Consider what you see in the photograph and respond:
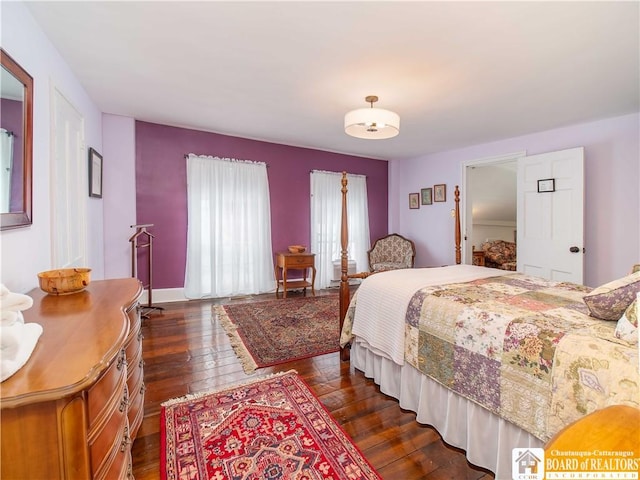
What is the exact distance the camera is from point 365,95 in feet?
9.45

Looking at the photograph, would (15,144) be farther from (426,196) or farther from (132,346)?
(426,196)

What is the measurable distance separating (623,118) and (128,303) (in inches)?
193

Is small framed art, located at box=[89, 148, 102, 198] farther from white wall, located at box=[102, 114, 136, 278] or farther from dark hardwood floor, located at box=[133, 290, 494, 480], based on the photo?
dark hardwood floor, located at box=[133, 290, 494, 480]

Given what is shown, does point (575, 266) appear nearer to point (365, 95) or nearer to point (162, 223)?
point (365, 95)

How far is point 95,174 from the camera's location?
121 inches

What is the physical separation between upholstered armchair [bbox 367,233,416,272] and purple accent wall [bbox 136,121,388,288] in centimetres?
131

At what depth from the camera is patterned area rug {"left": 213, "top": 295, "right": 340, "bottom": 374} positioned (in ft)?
8.67

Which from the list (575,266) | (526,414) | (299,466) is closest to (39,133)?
(299,466)

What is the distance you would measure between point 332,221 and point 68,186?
12.2 ft

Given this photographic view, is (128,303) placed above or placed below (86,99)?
below

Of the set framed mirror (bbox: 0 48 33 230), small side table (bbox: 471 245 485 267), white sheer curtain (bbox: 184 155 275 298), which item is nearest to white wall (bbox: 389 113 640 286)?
small side table (bbox: 471 245 485 267)

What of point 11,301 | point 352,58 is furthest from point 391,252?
point 11,301

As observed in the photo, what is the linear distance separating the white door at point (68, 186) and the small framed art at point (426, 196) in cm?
495

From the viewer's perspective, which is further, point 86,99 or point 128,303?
point 86,99
